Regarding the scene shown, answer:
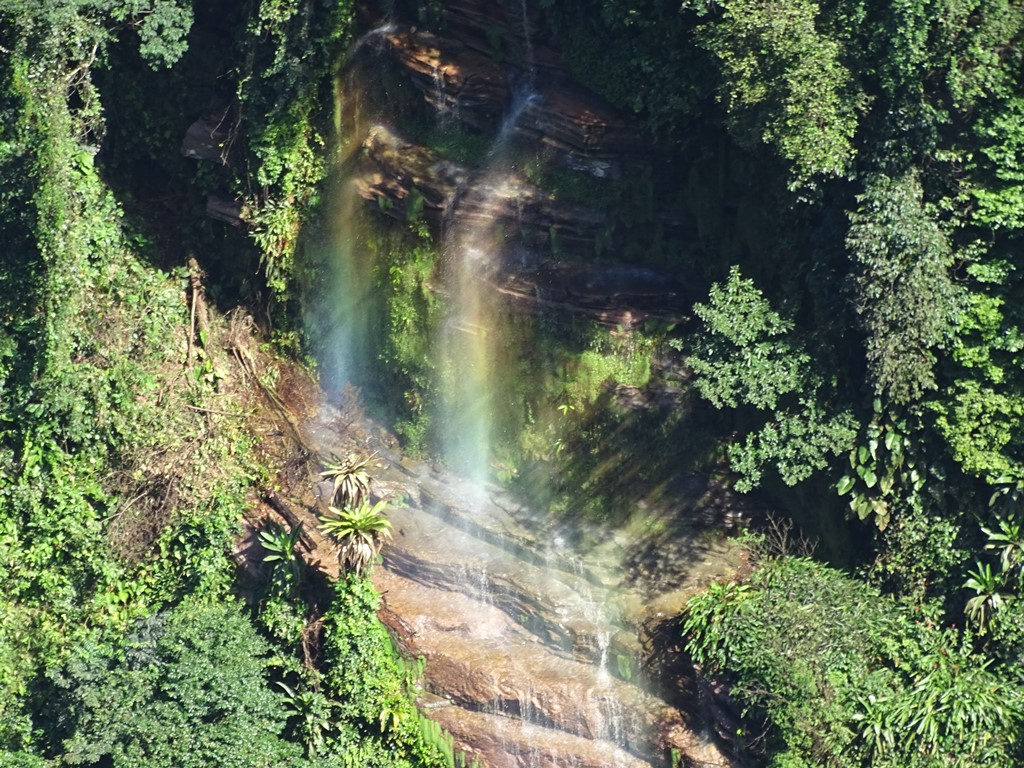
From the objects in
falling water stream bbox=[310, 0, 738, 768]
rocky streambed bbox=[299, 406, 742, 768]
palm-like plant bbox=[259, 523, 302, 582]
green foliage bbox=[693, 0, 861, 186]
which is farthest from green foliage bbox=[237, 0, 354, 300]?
green foliage bbox=[693, 0, 861, 186]

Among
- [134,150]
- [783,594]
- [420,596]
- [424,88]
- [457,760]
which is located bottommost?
[457,760]

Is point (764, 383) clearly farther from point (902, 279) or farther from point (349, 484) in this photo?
point (349, 484)

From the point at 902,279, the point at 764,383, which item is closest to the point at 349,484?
the point at 764,383

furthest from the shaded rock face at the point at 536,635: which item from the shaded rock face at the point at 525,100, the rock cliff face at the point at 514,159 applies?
the shaded rock face at the point at 525,100

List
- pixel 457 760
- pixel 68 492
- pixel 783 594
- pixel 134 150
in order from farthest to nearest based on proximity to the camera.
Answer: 1. pixel 134 150
2. pixel 68 492
3. pixel 457 760
4. pixel 783 594

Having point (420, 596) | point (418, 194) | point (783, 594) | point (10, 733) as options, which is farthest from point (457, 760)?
point (418, 194)

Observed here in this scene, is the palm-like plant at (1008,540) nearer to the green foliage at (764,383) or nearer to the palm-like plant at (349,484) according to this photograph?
the green foliage at (764,383)

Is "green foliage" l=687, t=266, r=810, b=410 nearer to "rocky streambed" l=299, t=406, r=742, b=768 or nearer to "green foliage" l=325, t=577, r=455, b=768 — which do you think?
"rocky streambed" l=299, t=406, r=742, b=768

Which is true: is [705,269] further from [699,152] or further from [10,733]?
[10,733]
